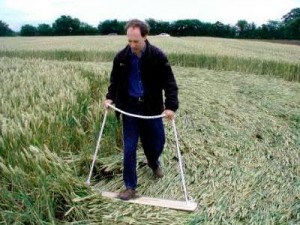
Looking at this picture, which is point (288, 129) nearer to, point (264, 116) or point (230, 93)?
point (264, 116)

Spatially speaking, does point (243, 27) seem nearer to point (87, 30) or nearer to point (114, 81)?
point (87, 30)

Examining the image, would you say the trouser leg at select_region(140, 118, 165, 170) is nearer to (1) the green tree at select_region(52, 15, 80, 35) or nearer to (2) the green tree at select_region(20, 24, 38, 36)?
(2) the green tree at select_region(20, 24, 38, 36)

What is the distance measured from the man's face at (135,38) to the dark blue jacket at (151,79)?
0.47 ft

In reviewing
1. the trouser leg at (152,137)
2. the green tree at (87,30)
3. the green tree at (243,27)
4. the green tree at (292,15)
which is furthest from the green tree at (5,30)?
the trouser leg at (152,137)

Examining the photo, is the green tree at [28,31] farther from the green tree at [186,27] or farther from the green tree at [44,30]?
the green tree at [186,27]

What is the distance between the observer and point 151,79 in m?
4.26

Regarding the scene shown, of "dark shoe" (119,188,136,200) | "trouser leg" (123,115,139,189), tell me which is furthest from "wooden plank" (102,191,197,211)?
"trouser leg" (123,115,139,189)

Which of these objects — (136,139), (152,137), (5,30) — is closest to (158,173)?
(152,137)

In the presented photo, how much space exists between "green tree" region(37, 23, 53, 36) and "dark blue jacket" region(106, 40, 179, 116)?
5744 cm

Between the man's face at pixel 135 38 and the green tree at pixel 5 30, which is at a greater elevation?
the man's face at pixel 135 38

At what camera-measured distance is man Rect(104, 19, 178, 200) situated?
4.21 m

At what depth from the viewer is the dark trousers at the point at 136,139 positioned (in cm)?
425

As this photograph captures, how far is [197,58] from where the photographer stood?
14930 millimetres

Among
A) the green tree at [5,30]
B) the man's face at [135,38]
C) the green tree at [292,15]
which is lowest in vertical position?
the green tree at [5,30]
